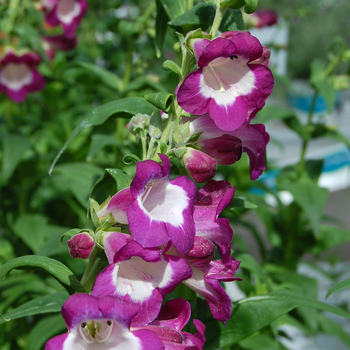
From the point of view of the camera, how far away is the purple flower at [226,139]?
50cm

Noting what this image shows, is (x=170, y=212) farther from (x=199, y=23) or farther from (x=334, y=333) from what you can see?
(x=334, y=333)

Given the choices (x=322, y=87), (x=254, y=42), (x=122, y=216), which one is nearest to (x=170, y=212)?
(x=122, y=216)

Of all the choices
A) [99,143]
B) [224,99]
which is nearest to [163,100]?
[224,99]

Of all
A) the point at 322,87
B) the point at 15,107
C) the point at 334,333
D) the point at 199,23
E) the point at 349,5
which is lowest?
the point at 349,5

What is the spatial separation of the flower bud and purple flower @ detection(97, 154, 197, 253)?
19mm

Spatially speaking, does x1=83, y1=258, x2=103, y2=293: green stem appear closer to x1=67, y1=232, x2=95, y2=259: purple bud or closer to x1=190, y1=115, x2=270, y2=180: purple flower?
x1=67, y1=232, x2=95, y2=259: purple bud

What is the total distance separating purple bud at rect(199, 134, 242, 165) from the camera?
1.64ft

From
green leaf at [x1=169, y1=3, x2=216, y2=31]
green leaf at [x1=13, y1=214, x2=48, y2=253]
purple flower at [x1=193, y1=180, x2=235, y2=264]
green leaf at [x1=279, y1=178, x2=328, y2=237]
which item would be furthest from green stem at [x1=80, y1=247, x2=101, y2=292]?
green leaf at [x1=279, y1=178, x2=328, y2=237]

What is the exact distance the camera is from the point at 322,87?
1132 mm

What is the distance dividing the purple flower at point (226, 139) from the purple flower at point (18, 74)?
85 cm

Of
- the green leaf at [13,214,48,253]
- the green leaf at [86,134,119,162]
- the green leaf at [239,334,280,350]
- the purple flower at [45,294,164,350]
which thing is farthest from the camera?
the green leaf at [13,214,48,253]

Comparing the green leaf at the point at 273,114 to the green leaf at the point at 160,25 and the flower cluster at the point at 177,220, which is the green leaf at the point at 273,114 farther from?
the flower cluster at the point at 177,220

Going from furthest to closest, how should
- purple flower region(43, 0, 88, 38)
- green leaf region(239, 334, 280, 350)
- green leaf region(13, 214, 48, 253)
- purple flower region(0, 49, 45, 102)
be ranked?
purple flower region(43, 0, 88, 38)
purple flower region(0, 49, 45, 102)
green leaf region(13, 214, 48, 253)
green leaf region(239, 334, 280, 350)

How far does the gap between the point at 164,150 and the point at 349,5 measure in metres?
7.19
